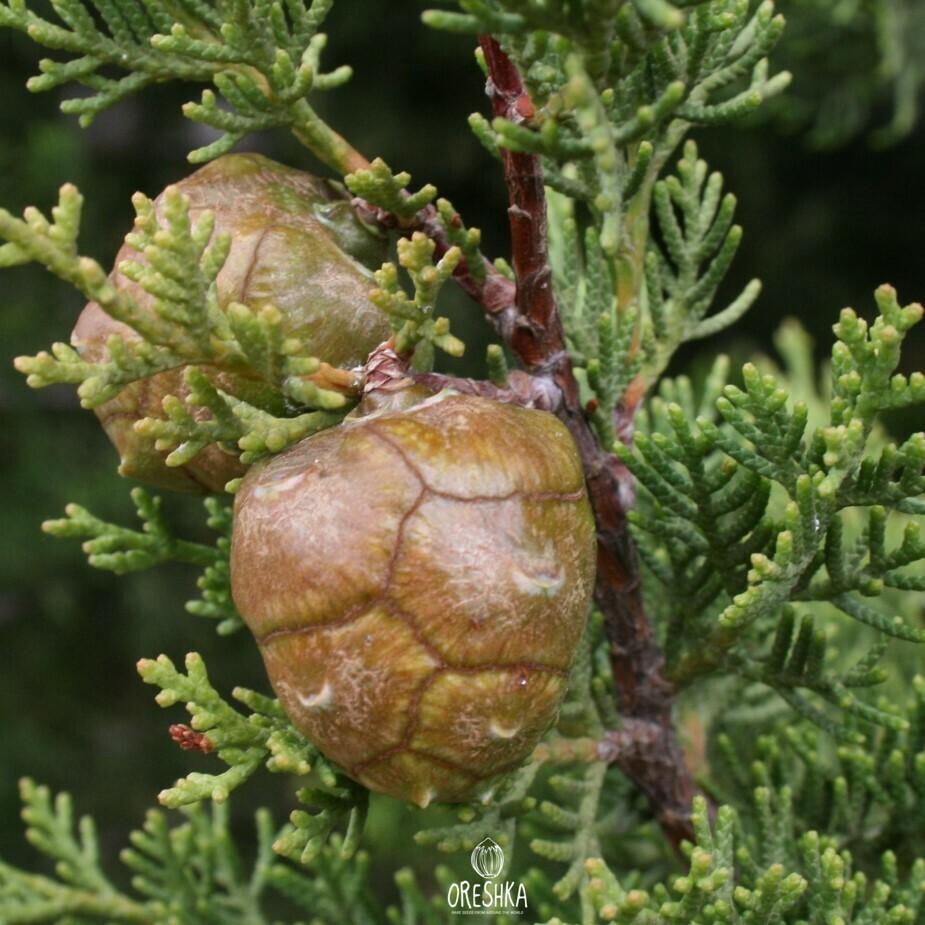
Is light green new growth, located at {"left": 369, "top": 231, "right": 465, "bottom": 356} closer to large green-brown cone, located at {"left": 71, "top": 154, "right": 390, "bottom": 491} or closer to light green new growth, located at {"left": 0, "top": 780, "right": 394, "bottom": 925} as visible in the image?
large green-brown cone, located at {"left": 71, "top": 154, "right": 390, "bottom": 491}

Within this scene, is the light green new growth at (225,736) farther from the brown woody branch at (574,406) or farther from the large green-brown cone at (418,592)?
the brown woody branch at (574,406)

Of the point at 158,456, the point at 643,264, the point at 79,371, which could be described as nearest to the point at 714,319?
the point at 643,264

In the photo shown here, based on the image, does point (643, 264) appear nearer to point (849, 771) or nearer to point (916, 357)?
point (849, 771)

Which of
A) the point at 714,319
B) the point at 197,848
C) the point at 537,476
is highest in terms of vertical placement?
the point at 714,319

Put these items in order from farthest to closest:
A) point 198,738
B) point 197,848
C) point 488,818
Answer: point 197,848 < point 488,818 < point 198,738

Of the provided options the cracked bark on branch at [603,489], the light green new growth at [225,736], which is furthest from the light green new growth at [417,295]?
the light green new growth at [225,736]
